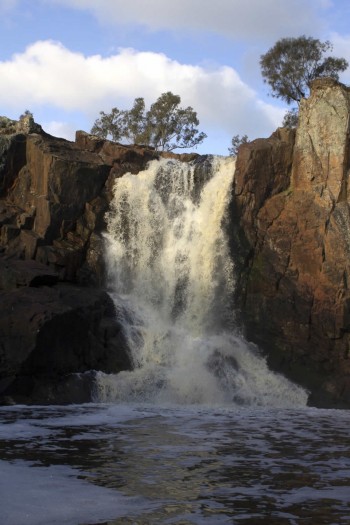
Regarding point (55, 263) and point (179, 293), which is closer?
point (55, 263)

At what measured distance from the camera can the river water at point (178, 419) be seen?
28.9 feet

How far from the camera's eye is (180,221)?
28.1m

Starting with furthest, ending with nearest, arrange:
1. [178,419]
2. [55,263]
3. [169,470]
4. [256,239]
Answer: [256,239] → [55,263] → [178,419] → [169,470]

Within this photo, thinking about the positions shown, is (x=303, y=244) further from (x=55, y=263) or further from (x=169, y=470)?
(x=169, y=470)

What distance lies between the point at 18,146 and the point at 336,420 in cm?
1769

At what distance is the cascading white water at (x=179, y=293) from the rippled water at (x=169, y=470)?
4764 millimetres

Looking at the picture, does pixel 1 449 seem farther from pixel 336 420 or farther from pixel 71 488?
pixel 336 420

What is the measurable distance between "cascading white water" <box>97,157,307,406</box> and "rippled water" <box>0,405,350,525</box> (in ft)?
15.6

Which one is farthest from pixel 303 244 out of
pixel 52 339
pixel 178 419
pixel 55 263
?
pixel 178 419

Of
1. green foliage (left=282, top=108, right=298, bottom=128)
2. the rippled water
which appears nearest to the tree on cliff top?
green foliage (left=282, top=108, right=298, bottom=128)

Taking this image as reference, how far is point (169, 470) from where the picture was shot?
1075 centimetres

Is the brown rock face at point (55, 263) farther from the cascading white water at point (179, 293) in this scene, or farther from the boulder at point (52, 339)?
the cascading white water at point (179, 293)

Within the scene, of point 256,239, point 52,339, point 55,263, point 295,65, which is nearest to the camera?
point 52,339

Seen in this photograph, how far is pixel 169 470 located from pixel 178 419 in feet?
21.6
